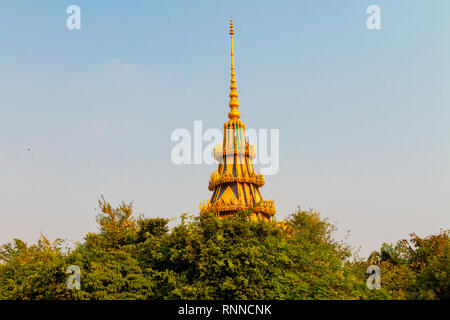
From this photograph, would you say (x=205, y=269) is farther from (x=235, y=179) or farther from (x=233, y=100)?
(x=233, y=100)

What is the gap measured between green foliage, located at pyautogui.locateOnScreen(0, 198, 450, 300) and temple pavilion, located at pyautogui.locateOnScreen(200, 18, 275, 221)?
10.7m

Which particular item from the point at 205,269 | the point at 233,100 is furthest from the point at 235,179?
the point at 205,269

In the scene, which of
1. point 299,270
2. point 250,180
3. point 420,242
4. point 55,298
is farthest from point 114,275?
point 420,242

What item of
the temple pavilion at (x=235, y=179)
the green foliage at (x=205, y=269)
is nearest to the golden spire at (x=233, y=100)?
the temple pavilion at (x=235, y=179)

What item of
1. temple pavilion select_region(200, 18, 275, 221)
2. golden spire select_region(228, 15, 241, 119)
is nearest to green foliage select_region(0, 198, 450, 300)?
temple pavilion select_region(200, 18, 275, 221)

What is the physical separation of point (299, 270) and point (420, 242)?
15431mm

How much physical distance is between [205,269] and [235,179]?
18551 millimetres

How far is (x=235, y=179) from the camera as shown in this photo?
42531mm

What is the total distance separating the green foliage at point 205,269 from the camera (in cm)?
2392

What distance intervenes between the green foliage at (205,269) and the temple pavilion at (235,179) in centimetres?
1073

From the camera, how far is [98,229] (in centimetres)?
3525

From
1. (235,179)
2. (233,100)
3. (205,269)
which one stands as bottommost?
(205,269)
